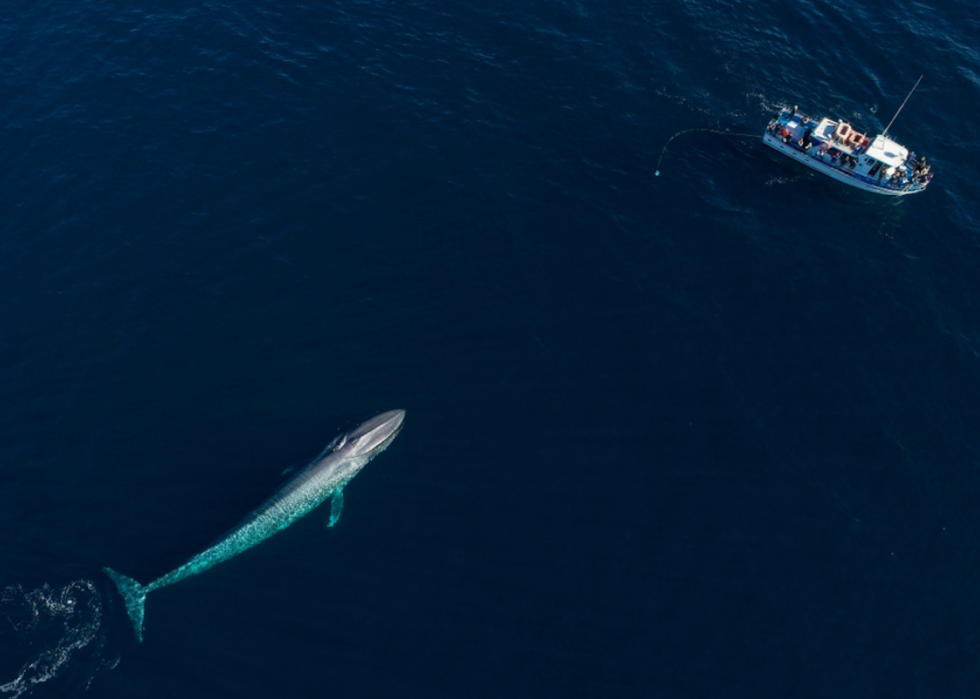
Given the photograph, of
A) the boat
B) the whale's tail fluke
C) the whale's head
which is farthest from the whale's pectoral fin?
the boat

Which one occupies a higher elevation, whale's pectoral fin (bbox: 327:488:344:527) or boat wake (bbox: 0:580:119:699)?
whale's pectoral fin (bbox: 327:488:344:527)

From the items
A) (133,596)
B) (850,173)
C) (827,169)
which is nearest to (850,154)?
(850,173)

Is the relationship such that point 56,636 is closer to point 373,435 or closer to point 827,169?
point 373,435

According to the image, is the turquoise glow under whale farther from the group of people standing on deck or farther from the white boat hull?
the group of people standing on deck

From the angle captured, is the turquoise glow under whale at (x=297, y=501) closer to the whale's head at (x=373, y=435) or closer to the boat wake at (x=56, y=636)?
the whale's head at (x=373, y=435)

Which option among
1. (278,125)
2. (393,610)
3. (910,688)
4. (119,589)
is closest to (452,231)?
(278,125)

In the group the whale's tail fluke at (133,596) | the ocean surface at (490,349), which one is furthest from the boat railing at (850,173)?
the whale's tail fluke at (133,596)

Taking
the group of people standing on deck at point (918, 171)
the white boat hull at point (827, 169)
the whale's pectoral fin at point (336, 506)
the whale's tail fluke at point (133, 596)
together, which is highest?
the group of people standing on deck at point (918, 171)
